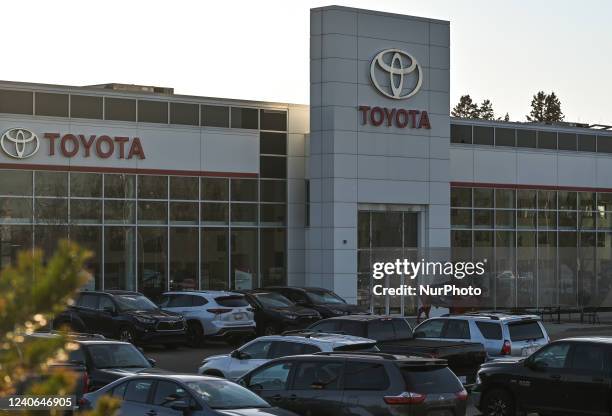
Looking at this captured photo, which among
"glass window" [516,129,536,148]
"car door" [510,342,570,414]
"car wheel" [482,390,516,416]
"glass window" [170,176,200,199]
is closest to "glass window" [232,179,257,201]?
"glass window" [170,176,200,199]

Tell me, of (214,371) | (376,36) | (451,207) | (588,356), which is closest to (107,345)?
(214,371)

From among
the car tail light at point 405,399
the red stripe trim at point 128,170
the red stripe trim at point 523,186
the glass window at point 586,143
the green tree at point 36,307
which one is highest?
the glass window at point 586,143

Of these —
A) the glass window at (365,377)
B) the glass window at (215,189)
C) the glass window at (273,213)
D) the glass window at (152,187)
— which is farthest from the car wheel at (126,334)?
the glass window at (365,377)

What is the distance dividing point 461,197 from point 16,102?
62.9 ft

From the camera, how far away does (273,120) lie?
141ft

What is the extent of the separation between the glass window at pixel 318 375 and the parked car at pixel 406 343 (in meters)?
4.10

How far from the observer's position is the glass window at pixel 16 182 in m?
36.5

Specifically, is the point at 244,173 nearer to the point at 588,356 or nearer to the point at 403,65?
the point at 403,65

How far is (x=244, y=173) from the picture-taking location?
42125 millimetres

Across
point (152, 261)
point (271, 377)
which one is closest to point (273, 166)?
point (152, 261)

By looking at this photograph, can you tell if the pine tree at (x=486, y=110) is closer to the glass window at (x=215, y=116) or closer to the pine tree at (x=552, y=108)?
the pine tree at (x=552, y=108)

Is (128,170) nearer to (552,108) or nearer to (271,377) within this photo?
(271,377)

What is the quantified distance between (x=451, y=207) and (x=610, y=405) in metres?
30.1

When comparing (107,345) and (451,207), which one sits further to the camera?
(451,207)
